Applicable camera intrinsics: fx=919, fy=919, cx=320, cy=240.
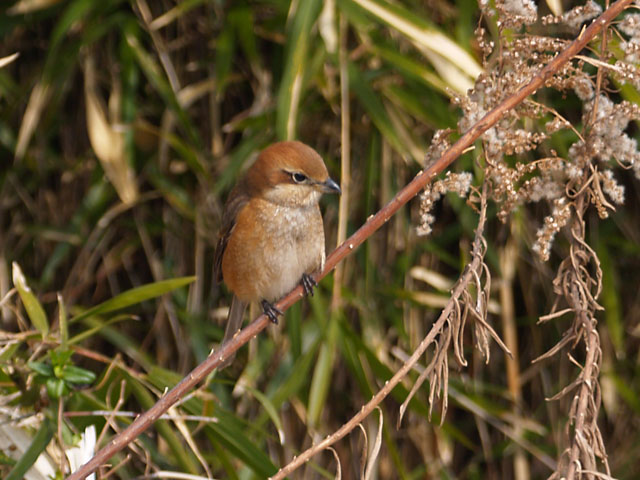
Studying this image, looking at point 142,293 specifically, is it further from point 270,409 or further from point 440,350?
point 440,350

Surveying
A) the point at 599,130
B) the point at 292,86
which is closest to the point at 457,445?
the point at 292,86

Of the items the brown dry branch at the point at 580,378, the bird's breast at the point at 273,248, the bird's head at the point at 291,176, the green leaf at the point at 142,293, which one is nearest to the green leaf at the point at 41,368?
the green leaf at the point at 142,293

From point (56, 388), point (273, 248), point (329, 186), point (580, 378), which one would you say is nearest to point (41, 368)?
point (56, 388)

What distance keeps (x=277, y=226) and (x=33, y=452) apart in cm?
87

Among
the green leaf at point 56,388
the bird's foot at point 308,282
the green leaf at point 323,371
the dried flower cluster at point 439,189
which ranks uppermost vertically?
the dried flower cluster at point 439,189

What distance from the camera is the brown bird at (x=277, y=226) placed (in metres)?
2.38

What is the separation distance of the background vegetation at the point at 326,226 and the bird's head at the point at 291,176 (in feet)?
0.96

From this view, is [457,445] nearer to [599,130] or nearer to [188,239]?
[188,239]

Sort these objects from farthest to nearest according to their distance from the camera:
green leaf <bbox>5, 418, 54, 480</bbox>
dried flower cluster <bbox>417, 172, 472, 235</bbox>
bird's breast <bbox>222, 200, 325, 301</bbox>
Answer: bird's breast <bbox>222, 200, 325, 301</bbox>, green leaf <bbox>5, 418, 54, 480</bbox>, dried flower cluster <bbox>417, 172, 472, 235</bbox>

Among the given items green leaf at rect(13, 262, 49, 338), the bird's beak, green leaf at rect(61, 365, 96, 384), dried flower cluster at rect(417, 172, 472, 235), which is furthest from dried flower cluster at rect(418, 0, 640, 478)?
green leaf at rect(13, 262, 49, 338)

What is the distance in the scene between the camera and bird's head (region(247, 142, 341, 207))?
7.71 feet

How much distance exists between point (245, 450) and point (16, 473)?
0.55 m

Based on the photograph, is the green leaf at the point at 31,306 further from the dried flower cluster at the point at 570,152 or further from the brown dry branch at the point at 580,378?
the brown dry branch at the point at 580,378

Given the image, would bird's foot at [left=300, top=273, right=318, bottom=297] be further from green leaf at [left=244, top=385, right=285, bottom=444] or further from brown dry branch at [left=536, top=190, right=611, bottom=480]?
brown dry branch at [left=536, top=190, right=611, bottom=480]
